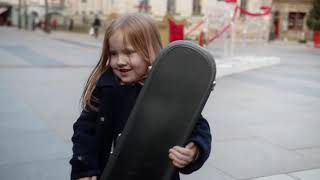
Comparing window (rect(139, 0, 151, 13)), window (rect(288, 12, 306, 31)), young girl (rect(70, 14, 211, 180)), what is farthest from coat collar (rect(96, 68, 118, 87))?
window (rect(288, 12, 306, 31))

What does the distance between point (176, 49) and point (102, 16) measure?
42.1m

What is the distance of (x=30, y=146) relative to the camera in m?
4.50

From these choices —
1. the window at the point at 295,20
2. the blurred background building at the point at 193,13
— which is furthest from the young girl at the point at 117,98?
the window at the point at 295,20

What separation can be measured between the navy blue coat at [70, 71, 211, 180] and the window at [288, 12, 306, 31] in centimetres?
4280

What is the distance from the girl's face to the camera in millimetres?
1812

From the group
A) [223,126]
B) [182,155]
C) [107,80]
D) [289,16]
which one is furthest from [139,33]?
[289,16]

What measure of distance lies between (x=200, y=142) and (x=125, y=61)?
1.44ft

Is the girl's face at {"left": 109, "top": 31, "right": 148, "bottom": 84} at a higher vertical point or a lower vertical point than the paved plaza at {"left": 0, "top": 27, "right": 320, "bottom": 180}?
higher

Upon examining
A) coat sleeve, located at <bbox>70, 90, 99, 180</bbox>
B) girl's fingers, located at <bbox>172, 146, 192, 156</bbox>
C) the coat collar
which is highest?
the coat collar

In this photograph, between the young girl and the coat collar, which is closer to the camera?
the young girl

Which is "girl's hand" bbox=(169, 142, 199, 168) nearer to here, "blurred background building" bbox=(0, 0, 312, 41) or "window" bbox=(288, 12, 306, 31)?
"blurred background building" bbox=(0, 0, 312, 41)

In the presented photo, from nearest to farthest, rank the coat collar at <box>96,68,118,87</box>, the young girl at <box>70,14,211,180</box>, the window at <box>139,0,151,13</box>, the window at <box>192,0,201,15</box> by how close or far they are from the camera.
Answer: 1. the young girl at <box>70,14,211,180</box>
2. the coat collar at <box>96,68,118,87</box>
3. the window at <box>139,0,151,13</box>
4. the window at <box>192,0,201,15</box>

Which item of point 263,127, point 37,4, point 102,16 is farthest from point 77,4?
point 263,127

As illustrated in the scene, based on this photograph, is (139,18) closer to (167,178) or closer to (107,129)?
(107,129)
